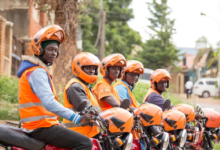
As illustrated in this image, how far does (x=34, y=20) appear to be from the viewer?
20.7 meters

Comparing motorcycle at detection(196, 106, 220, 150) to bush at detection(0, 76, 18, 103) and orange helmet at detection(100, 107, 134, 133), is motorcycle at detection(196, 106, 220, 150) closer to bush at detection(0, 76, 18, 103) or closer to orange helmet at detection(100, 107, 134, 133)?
orange helmet at detection(100, 107, 134, 133)

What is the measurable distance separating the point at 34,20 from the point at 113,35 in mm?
20873

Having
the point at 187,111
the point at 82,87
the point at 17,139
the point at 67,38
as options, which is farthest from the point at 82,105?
the point at 67,38

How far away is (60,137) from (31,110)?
0.43 m

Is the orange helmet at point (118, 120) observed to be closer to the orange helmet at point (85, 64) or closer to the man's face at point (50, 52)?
the orange helmet at point (85, 64)

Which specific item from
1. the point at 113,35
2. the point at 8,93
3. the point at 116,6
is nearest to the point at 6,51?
the point at 8,93

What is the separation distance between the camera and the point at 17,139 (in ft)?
11.5

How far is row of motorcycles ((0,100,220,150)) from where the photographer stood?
11.7ft

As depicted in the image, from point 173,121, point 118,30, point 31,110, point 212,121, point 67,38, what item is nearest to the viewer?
point 31,110

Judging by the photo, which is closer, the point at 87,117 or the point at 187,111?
the point at 87,117

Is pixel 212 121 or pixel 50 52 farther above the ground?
pixel 50 52

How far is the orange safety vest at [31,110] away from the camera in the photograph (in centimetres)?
360

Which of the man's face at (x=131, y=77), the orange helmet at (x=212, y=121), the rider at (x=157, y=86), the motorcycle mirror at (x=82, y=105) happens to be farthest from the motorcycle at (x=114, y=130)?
the orange helmet at (x=212, y=121)

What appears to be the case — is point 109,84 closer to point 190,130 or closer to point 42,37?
point 42,37
